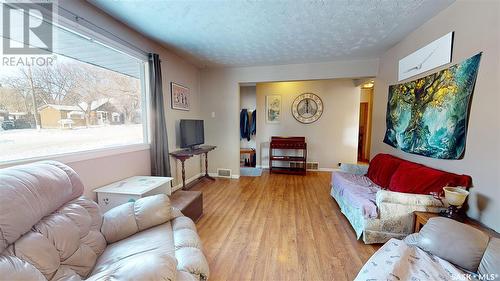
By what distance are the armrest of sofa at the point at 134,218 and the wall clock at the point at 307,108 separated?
413cm

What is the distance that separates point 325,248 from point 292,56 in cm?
292

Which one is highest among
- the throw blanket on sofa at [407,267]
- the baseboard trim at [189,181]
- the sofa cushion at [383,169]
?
the sofa cushion at [383,169]

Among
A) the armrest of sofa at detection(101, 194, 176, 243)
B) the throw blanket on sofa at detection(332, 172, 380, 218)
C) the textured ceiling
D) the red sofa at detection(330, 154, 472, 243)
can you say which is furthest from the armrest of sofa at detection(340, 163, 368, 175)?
the armrest of sofa at detection(101, 194, 176, 243)

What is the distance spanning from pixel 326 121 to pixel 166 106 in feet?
12.2

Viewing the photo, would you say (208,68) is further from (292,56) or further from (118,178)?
(118,178)

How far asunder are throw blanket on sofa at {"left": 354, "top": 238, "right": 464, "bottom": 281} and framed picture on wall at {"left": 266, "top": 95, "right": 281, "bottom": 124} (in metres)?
4.06

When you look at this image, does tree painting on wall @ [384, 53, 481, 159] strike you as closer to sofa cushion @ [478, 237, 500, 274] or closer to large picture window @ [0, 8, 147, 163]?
sofa cushion @ [478, 237, 500, 274]

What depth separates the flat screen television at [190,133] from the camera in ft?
11.3

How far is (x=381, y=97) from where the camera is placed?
3.27 metres

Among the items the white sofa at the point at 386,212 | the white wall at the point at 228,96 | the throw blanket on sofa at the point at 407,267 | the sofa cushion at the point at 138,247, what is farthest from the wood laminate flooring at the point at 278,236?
the white wall at the point at 228,96

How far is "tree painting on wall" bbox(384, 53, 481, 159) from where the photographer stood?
173 cm

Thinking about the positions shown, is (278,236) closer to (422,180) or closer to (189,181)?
(422,180)

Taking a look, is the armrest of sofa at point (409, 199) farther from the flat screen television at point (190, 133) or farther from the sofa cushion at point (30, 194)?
the flat screen television at point (190, 133)

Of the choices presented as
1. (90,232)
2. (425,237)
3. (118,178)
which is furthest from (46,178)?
(425,237)
